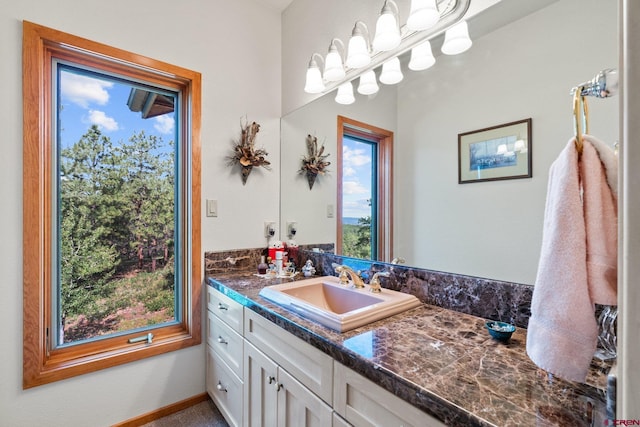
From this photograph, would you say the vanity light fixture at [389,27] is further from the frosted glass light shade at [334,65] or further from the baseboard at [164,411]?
the baseboard at [164,411]

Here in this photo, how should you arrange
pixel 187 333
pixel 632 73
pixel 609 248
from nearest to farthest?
1. pixel 632 73
2. pixel 609 248
3. pixel 187 333

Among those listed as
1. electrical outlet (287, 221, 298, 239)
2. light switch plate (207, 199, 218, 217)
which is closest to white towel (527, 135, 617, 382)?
electrical outlet (287, 221, 298, 239)

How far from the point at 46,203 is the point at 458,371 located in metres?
1.91

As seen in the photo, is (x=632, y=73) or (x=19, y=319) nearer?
(x=632, y=73)

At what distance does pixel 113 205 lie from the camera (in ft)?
5.42

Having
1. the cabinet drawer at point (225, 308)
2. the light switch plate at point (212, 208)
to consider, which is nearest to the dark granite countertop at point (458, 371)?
the cabinet drawer at point (225, 308)

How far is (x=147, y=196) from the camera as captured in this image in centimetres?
177

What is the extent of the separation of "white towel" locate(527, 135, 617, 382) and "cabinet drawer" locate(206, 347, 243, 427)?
4.34 ft

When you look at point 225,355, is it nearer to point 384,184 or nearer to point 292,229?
point 292,229

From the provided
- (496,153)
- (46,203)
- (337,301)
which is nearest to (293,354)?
(337,301)

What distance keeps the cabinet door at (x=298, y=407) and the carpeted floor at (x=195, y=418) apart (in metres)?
0.79

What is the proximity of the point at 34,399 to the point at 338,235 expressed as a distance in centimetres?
171

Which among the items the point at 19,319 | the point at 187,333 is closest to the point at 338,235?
the point at 187,333

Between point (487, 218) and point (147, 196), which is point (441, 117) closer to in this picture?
point (487, 218)
